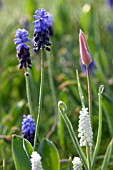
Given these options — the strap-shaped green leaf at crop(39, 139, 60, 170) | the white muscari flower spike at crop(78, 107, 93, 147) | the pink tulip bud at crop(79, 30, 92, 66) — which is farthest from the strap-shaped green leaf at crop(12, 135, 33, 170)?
the pink tulip bud at crop(79, 30, 92, 66)

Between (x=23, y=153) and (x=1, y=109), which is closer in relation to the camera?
(x=23, y=153)

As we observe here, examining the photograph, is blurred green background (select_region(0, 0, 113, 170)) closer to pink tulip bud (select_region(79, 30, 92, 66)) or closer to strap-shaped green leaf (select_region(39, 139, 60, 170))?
strap-shaped green leaf (select_region(39, 139, 60, 170))

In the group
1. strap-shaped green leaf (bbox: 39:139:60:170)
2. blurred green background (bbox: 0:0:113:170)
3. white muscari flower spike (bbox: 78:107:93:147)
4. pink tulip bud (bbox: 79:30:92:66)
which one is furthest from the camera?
blurred green background (bbox: 0:0:113:170)

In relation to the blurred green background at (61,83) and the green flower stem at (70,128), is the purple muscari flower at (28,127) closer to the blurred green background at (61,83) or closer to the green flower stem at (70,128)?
the green flower stem at (70,128)

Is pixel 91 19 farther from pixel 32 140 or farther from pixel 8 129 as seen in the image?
pixel 32 140

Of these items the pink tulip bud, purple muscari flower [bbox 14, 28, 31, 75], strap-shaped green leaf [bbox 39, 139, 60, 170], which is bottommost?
strap-shaped green leaf [bbox 39, 139, 60, 170]

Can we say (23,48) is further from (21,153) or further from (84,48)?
(21,153)

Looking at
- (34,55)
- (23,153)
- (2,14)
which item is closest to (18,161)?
(23,153)

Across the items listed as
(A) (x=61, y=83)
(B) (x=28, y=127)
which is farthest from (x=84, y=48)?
(A) (x=61, y=83)
